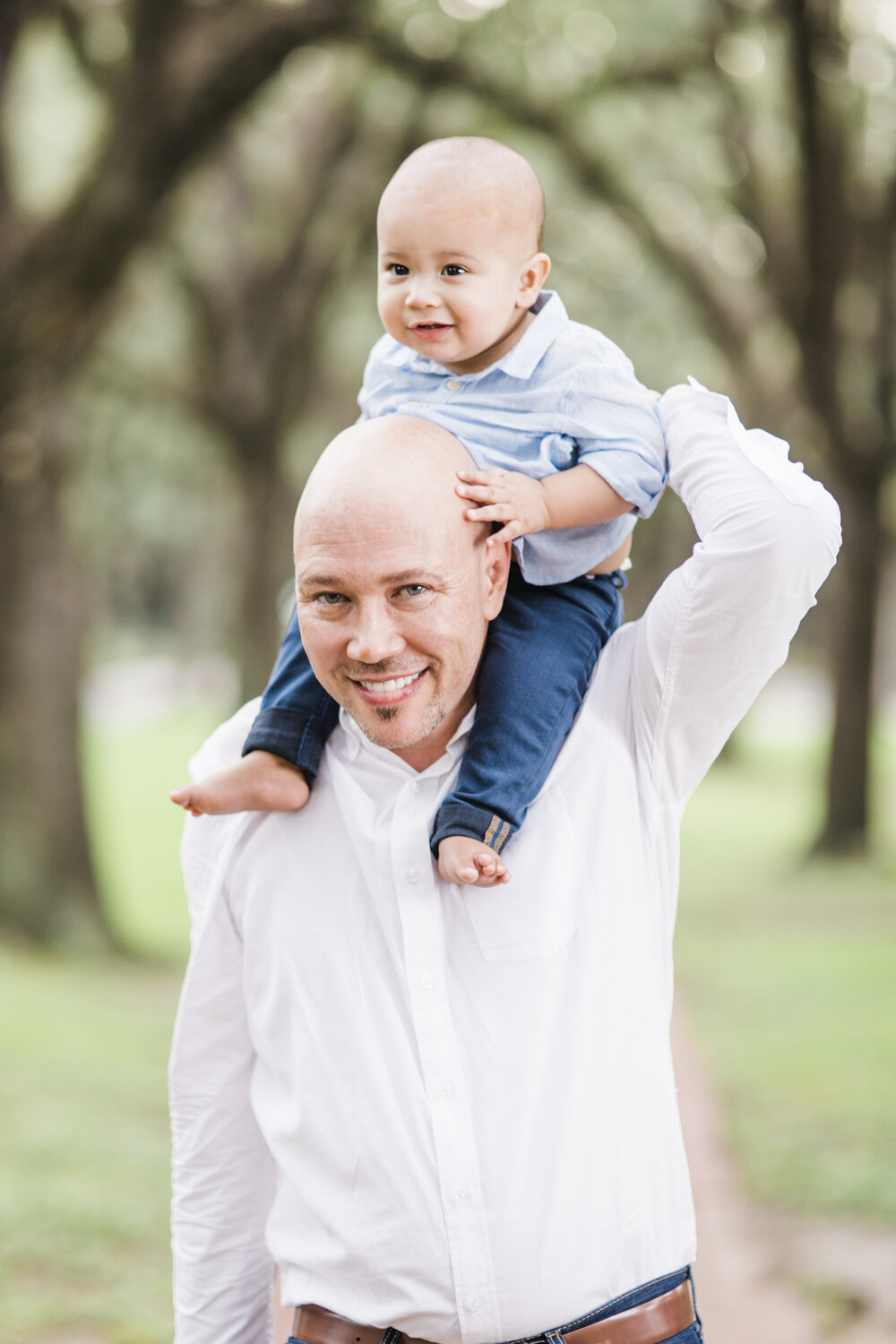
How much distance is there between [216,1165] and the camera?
2355 millimetres

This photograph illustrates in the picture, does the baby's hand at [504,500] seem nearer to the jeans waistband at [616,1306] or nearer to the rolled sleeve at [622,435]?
the rolled sleeve at [622,435]

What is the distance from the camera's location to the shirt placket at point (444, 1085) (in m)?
2.00

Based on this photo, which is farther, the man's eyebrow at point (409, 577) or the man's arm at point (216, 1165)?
the man's arm at point (216, 1165)

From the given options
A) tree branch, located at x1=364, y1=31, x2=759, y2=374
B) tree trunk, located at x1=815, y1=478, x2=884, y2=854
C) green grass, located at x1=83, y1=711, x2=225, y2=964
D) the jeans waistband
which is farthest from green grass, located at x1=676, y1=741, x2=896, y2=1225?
tree branch, located at x1=364, y1=31, x2=759, y2=374

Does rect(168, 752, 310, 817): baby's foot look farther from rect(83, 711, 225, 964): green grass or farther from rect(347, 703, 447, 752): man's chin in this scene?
→ rect(83, 711, 225, 964): green grass

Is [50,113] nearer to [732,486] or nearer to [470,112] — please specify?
[470,112]

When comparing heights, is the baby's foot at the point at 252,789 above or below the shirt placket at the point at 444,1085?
above

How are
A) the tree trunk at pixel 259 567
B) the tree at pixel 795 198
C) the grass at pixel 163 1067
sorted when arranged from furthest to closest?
1. the tree trunk at pixel 259 567
2. the tree at pixel 795 198
3. the grass at pixel 163 1067

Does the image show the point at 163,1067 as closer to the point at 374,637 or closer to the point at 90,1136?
the point at 90,1136

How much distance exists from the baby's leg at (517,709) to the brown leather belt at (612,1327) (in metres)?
0.68

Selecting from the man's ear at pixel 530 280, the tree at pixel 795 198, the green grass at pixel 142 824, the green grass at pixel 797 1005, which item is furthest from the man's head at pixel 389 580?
the tree at pixel 795 198

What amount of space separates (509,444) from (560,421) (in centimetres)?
9

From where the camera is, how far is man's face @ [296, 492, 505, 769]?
6.68 feet

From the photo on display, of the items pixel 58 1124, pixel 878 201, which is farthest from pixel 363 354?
pixel 58 1124
